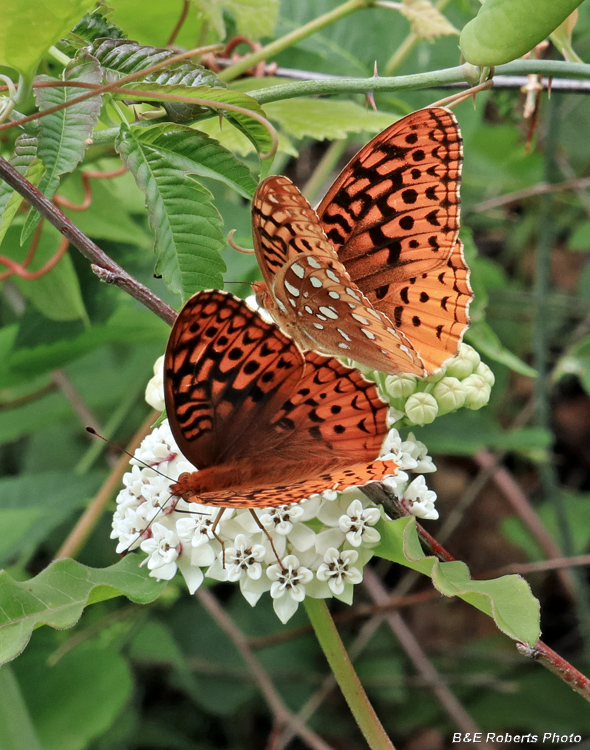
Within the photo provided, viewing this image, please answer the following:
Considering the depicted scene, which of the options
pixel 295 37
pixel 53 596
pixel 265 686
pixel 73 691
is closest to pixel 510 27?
pixel 295 37

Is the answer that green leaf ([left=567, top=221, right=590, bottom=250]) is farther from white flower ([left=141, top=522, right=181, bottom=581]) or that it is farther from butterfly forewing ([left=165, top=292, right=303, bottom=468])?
white flower ([left=141, top=522, right=181, bottom=581])

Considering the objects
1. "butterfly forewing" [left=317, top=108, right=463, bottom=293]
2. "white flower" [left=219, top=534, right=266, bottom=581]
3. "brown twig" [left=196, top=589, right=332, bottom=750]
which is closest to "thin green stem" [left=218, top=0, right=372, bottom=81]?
"butterfly forewing" [left=317, top=108, right=463, bottom=293]

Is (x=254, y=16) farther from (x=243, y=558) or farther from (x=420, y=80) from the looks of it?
(x=243, y=558)

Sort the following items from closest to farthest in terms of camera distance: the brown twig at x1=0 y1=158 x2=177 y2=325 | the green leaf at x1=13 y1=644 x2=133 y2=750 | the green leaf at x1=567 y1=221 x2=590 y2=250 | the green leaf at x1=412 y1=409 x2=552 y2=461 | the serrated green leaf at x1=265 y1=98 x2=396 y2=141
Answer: the brown twig at x1=0 y1=158 x2=177 y2=325
the serrated green leaf at x1=265 y1=98 x2=396 y2=141
the green leaf at x1=13 y1=644 x2=133 y2=750
the green leaf at x1=412 y1=409 x2=552 y2=461
the green leaf at x1=567 y1=221 x2=590 y2=250

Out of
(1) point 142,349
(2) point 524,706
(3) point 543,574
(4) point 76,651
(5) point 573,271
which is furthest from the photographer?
(5) point 573,271

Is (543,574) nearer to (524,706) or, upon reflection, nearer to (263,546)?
(524,706)

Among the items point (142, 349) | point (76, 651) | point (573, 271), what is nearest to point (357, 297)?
point (142, 349)
